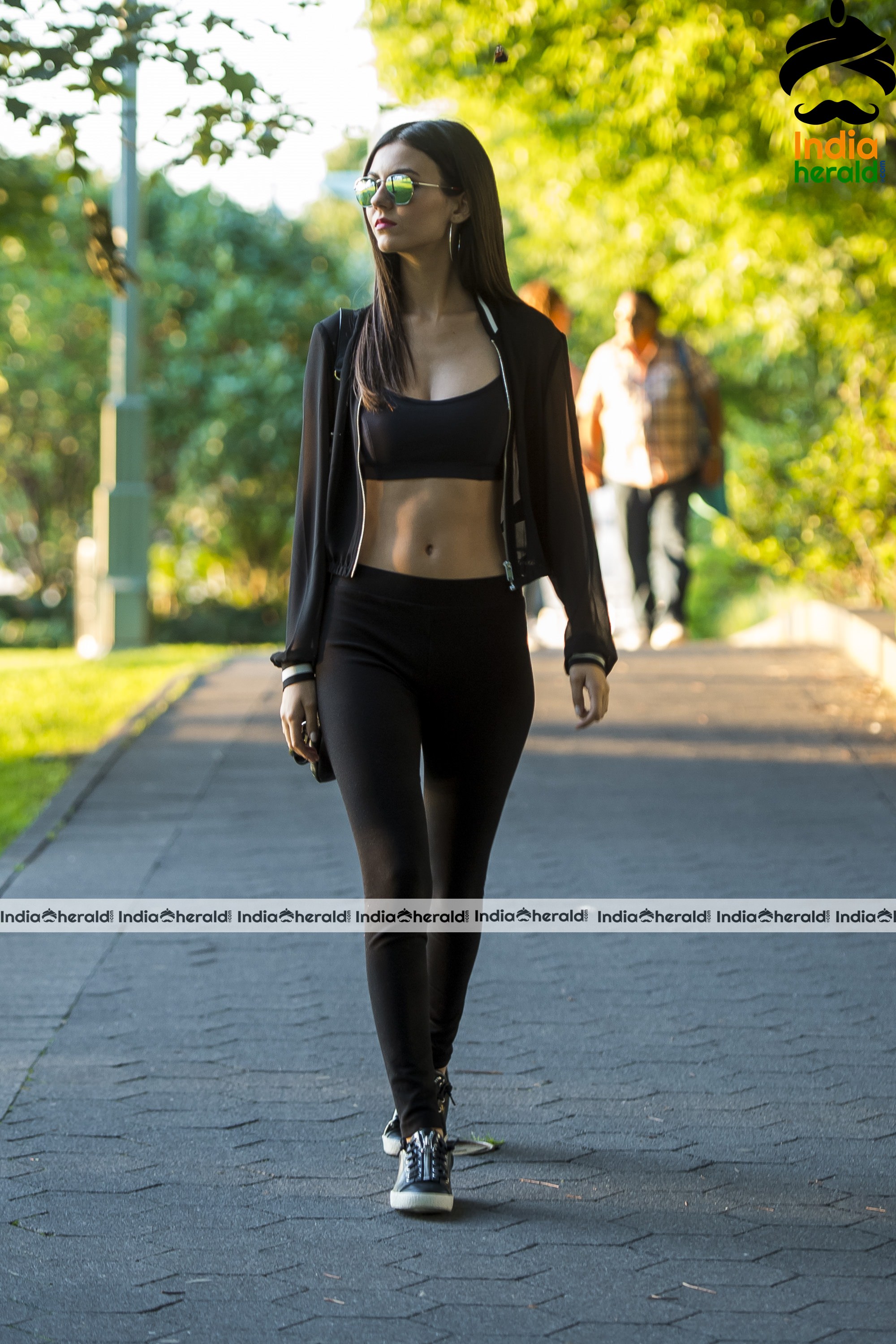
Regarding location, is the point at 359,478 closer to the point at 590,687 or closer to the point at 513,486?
the point at 513,486

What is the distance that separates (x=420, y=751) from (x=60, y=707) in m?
7.80

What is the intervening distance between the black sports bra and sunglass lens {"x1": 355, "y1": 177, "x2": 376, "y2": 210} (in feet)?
1.35

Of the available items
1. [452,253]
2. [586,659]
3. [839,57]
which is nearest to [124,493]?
[839,57]

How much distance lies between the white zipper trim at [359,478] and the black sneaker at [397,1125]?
108 centimetres

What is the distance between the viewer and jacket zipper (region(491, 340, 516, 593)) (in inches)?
146

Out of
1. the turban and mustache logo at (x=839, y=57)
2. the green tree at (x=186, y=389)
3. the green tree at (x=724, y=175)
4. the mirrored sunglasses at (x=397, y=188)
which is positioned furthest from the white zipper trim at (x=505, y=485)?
the green tree at (x=186, y=389)

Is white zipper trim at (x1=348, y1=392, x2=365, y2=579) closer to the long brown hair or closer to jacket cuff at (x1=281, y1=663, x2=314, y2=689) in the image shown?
the long brown hair

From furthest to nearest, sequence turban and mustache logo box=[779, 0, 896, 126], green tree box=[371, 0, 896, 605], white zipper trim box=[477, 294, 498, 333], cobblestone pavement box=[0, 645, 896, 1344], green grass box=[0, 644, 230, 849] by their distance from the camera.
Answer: green tree box=[371, 0, 896, 605]
turban and mustache logo box=[779, 0, 896, 126]
green grass box=[0, 644, 230, 849]
white zipper trim box=[477, 294, 498, 333]
cobblestone pavement box=[0, 645, 896, 1344]

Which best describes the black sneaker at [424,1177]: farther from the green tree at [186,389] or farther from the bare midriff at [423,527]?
the green tree at [186,389]

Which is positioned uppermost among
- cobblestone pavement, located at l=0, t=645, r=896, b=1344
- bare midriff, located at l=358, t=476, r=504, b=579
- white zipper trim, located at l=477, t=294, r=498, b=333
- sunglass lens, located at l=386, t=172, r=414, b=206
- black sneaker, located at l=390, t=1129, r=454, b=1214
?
sunglass lens, located at l=386, t=172, r=414, b=206

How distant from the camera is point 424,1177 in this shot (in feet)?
11.6

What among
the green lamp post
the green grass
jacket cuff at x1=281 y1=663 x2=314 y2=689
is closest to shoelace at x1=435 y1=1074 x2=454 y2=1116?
jacket cuff at x1=281 y1=663 x2=314 y2=689

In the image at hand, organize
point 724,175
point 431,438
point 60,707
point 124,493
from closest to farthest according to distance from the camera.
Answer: point 431,438, point 60,707, point 724,175, point 124,493

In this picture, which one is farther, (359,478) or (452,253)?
(452,253)
